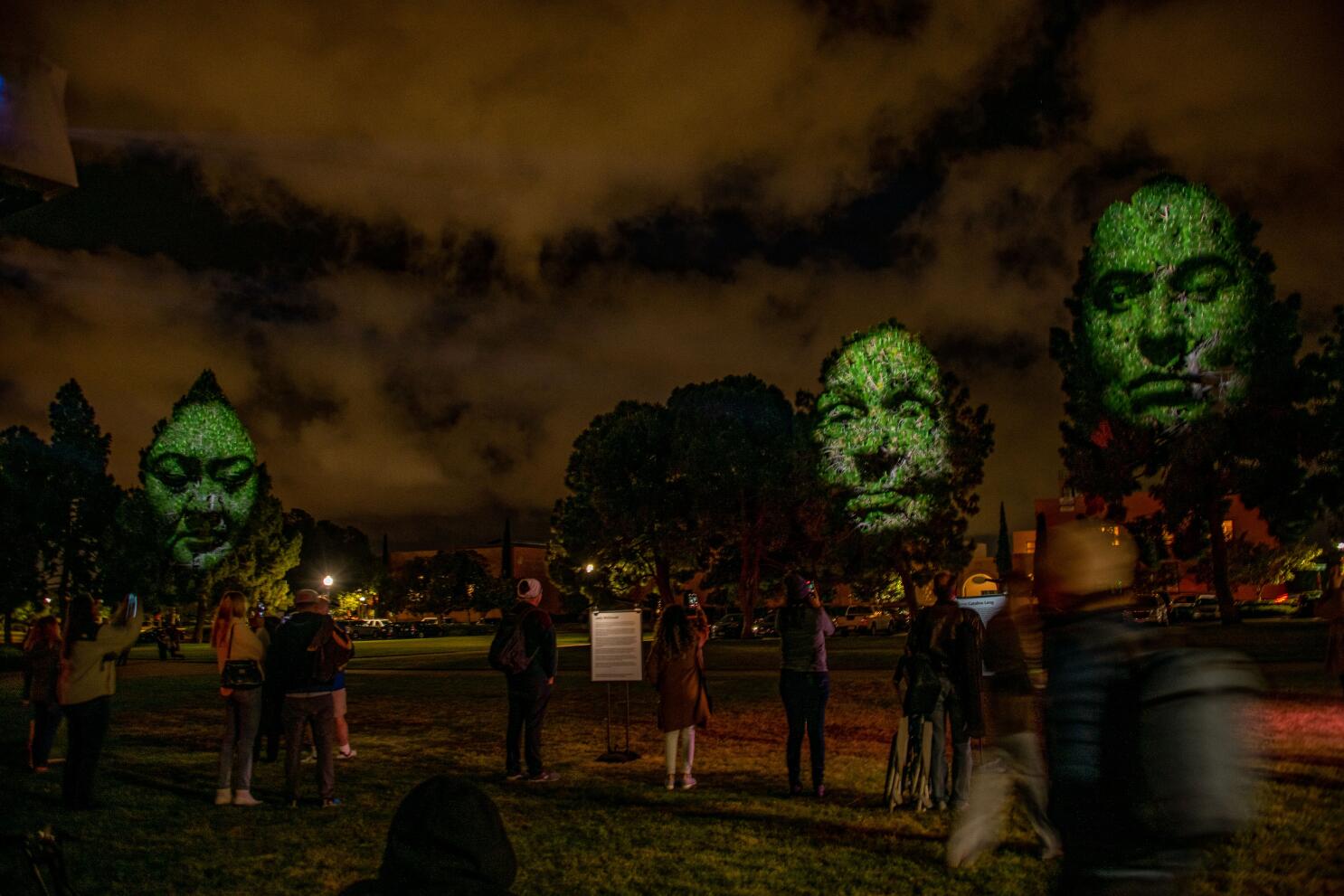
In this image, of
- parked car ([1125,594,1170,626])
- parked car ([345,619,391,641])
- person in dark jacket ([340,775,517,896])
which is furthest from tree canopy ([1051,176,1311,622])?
parked car ([345,619,391,641])

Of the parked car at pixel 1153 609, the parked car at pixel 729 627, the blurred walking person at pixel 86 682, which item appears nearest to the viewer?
the blurred walking person at pixel 86 682

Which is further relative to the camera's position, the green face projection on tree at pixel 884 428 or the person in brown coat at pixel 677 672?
the green face projection on tree at pixel 884 428

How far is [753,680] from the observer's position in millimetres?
23922

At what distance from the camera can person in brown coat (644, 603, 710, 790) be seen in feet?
32.6

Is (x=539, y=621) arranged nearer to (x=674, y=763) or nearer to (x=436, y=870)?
(x=674, y=763)

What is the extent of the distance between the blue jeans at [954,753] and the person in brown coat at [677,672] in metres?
2.28

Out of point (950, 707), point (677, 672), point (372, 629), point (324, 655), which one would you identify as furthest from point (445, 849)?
point (372, 629)

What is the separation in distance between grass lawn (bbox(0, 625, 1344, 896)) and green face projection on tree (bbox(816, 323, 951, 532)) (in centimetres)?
3356

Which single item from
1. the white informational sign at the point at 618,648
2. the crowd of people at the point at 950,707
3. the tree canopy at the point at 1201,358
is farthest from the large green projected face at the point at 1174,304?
the crowd of people at the point at 950,707

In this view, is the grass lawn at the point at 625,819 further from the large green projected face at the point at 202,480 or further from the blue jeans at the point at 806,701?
the large green projected face at the point at 202,480

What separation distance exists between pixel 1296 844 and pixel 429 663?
30.5 metres

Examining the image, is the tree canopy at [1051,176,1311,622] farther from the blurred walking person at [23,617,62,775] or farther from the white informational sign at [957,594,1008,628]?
the blurred walking person at [23,617,62,775]

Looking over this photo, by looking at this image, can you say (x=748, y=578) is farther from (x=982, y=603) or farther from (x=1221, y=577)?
(x=982, y=603)

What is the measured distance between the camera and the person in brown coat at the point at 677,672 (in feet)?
32.6
